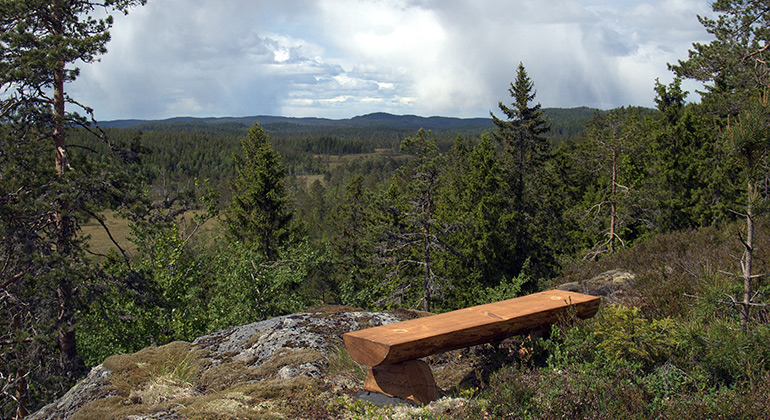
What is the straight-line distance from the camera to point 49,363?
33.6ft

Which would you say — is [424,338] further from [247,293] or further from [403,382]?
[247,293]

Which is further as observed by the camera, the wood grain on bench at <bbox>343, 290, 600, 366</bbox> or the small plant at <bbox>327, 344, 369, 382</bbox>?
the small plant at <bbox>327, 344, 369, 382</bbox>

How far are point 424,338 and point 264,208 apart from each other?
21252mm

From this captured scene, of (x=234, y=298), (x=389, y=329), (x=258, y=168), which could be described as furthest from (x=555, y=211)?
(x=389, y=329)

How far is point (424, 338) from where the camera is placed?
4.18 m

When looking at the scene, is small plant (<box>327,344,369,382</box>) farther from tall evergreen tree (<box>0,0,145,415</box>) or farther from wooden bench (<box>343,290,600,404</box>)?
tall evergreen tree (<box>0,0,145,415</box>)

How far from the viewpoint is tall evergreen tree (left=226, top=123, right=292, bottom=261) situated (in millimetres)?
23875

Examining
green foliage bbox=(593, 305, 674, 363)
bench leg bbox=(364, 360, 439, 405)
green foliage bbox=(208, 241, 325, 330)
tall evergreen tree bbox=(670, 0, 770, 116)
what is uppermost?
tall evergreen tree bbox=(670, 0, 770, 116)

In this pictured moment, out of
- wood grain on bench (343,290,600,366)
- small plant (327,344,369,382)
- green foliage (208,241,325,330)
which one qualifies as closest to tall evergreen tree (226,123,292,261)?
green foliage (208,241,325,330)

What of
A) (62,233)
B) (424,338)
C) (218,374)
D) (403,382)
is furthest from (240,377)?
(62,233)

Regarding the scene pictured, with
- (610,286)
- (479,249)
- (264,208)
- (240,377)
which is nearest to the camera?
(240,377)

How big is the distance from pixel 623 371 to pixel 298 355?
3.47 metres

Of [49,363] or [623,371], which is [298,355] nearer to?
[623,371]

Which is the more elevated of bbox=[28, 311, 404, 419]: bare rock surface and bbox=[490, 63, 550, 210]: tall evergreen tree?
bbox=[490, 63, 550, 210]: tall evergreen tree
